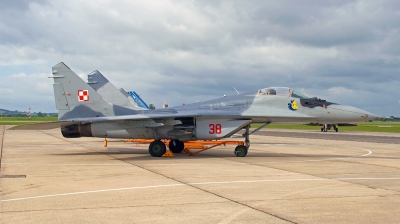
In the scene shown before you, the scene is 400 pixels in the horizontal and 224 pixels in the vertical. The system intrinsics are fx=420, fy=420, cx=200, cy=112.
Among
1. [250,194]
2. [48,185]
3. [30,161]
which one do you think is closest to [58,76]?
[30,161]

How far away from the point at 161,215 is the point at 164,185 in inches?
113

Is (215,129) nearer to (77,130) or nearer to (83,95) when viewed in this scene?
(77,130)

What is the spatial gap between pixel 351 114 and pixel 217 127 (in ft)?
16.7

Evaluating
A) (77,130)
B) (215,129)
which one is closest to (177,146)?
(215,129)

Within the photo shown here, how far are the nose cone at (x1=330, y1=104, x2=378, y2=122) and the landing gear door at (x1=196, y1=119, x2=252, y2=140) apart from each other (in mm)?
3502

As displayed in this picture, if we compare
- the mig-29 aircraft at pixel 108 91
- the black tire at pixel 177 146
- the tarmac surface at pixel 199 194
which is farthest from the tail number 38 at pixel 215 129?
the mig-29 aircraft at pixel 108 91

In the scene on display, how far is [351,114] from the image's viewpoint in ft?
52.2

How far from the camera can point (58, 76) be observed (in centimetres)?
1712

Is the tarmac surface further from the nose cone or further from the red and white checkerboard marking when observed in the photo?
the red and white checkerboard marking

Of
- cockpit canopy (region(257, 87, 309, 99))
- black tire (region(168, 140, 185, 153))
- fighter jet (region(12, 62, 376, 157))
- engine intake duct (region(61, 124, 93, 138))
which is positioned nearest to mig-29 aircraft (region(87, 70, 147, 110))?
black tire (region(168, 140, 185, 153))

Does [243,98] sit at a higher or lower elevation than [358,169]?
higher

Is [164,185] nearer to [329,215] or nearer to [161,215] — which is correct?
[161,215]

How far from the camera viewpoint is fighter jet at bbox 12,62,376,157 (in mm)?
15984

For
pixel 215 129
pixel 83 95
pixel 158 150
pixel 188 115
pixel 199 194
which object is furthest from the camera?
pixel 83 95
